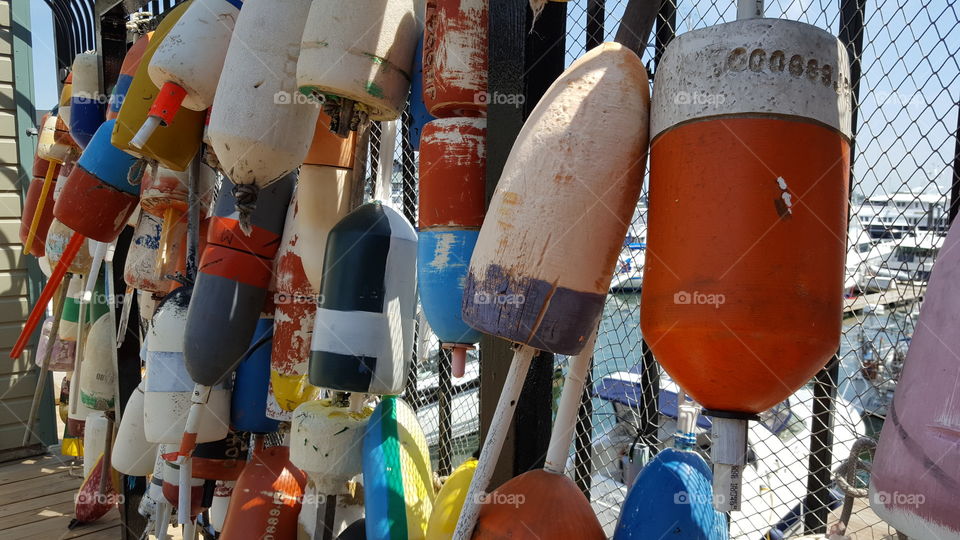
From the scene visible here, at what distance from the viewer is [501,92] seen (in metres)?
0.95

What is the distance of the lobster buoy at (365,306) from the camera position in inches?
42.1

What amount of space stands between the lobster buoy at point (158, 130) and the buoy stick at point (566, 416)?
2.85ft

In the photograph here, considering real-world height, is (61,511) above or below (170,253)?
below

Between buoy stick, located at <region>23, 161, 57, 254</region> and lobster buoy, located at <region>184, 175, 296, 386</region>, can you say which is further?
buoy stick, located at <region>23, 161, 57, 254</region>

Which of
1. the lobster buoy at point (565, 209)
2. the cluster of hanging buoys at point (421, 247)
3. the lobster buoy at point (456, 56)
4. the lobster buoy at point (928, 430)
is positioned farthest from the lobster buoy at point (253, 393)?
the lobster buoy at point (928, 430)

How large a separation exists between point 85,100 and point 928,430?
2.07m

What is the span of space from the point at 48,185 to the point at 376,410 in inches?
69.5

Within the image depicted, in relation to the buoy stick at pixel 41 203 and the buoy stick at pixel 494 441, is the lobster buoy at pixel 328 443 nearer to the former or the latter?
the buoy stick at pixel 494 441

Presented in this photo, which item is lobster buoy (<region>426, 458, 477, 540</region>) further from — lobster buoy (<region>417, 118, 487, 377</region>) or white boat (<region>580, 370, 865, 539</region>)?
white boat (<region>580, 370, 865, 539</region>)

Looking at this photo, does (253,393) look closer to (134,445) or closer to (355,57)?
(134,445)

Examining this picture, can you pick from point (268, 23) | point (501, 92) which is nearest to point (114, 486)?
Result: point (268, 23)

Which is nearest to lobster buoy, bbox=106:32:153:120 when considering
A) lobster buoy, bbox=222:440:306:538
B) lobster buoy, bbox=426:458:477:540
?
lobster buoy, bbox=222:440:306:538

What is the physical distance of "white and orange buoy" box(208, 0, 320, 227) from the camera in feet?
3.24

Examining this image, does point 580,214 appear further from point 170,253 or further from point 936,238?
point 170,253
